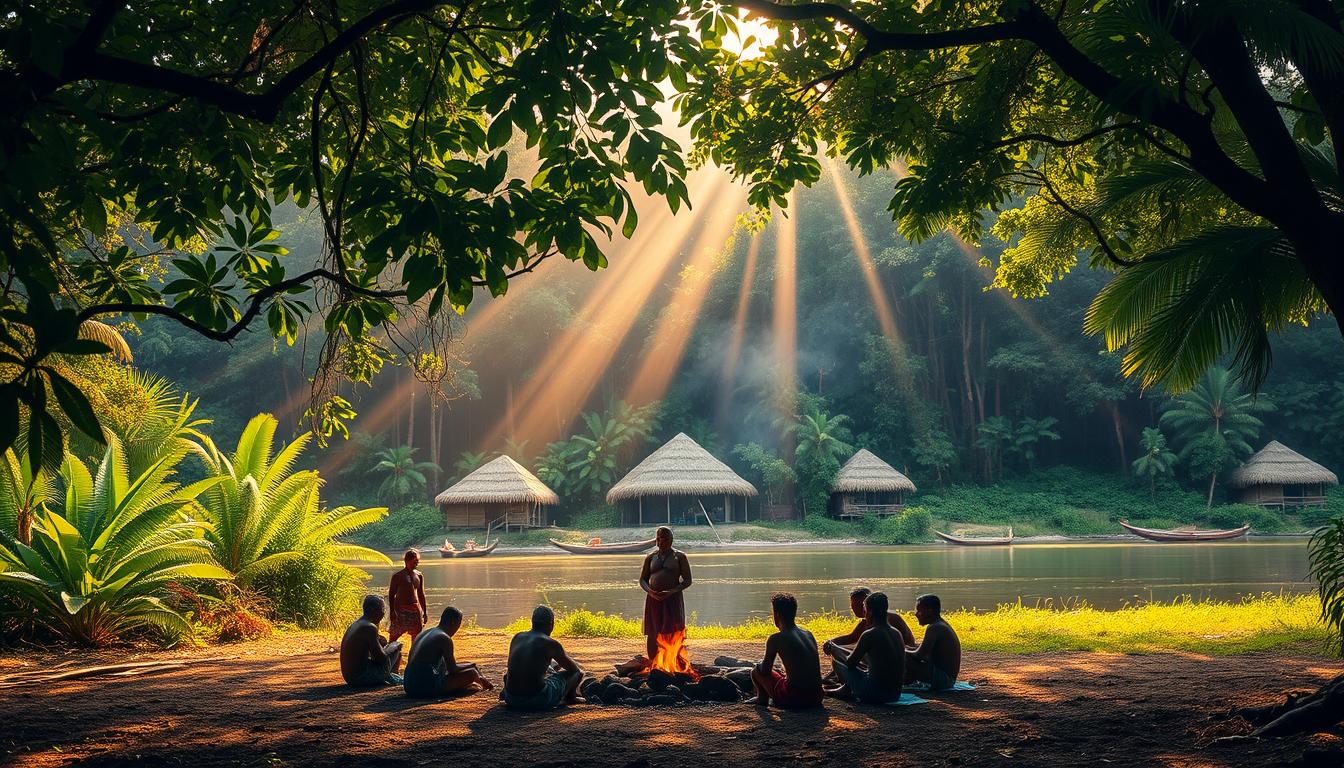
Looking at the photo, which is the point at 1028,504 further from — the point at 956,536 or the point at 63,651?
the point at 63,651

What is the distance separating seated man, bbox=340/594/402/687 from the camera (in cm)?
647

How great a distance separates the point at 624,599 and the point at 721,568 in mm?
6506

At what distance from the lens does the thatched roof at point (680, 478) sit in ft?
103

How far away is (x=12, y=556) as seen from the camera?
26.5 feet

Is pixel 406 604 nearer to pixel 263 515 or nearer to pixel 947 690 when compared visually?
pixel 263 515

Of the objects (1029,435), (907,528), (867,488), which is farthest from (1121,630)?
(1029,435)

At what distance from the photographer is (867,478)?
3294 centimetres

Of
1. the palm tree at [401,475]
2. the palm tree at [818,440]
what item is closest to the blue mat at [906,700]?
the palm tree at [818,440]

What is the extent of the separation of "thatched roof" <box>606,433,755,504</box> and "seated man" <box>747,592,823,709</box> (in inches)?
1006

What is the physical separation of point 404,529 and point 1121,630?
29.2m

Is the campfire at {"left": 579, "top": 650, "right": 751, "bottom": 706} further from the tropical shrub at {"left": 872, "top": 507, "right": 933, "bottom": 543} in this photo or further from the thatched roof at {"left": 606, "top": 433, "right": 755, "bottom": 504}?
the tropical shrub at {"left": 872, "top": 507, "right": 933, "bottom": 543}

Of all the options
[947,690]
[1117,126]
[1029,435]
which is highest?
[1029,435]

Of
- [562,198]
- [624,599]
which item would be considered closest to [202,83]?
[562,198]

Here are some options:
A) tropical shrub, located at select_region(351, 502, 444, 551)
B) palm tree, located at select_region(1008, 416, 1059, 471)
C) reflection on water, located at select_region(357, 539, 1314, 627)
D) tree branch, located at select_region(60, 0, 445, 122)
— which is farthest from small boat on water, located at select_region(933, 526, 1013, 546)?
tree branch, located at select_region(60, 0, 445, 122)
